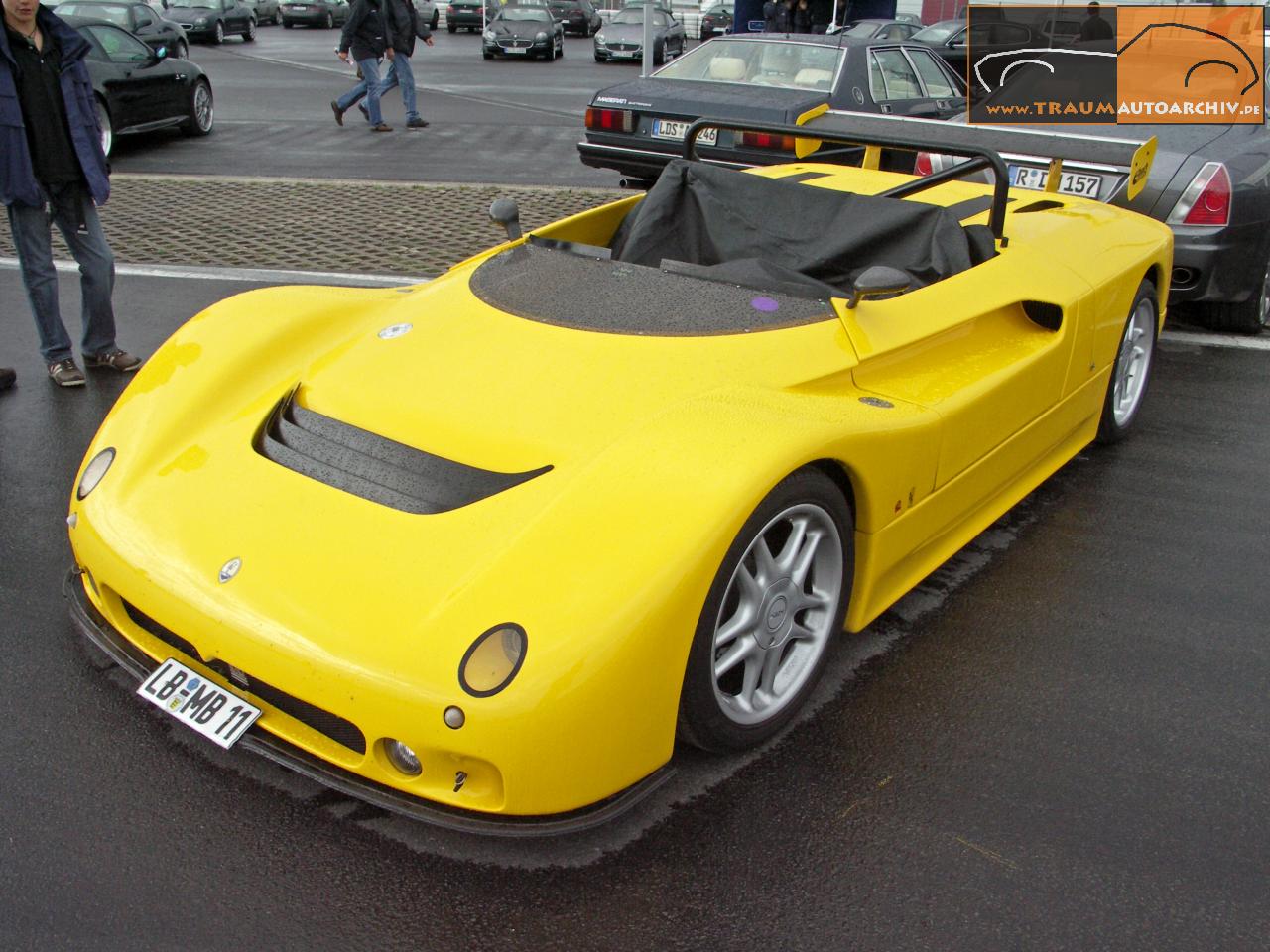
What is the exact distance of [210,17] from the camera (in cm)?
2566

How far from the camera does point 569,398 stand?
112 inches

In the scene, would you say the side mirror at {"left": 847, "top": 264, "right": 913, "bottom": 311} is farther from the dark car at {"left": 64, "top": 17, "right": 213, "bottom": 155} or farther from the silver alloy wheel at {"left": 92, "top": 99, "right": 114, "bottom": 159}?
the silver alloy wheel at {"left": 92, "top": 99, "right": 114, "bottom": 159}

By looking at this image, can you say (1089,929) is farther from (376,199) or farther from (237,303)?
(376,199)

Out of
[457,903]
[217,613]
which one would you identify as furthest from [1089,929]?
[217,613]

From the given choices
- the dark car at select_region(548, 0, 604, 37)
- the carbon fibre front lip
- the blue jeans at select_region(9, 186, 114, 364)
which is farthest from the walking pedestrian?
the dark car at select_region(548, 0, 604, 37)

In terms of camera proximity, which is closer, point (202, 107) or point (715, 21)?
point (202, 107)

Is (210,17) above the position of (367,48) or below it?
above

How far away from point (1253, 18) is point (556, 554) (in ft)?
24.1

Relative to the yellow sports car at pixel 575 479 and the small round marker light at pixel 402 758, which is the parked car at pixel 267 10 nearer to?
the yellow sports car at pixel 575 479

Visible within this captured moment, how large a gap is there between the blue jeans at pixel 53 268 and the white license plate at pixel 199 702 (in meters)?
Result: 3.14

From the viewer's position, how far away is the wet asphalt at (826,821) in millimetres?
2236

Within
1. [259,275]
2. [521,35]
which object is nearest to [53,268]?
[259,275]

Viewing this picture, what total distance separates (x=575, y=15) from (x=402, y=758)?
33.8 metres

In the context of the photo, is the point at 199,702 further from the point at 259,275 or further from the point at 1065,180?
the point at 259,275
